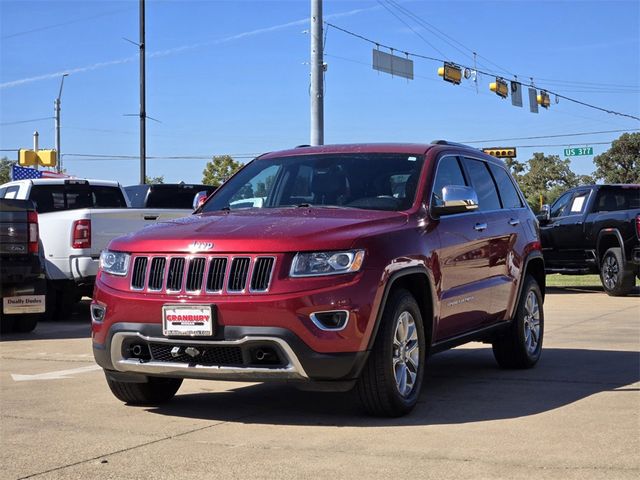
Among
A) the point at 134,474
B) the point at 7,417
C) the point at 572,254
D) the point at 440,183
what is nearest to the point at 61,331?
the point at 7,417

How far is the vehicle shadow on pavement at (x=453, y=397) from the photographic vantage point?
19.6 ft

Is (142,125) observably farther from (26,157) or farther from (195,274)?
(195,274)

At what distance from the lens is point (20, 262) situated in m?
10.7

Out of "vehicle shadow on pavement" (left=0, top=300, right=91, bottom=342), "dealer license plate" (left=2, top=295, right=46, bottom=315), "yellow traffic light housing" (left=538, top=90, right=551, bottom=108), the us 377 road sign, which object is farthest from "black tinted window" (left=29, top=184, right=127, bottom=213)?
the us 377 road sign

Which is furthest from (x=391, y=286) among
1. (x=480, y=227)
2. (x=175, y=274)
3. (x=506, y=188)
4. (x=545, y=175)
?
(x=545, y=175)

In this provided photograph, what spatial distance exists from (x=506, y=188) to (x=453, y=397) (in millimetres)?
2526

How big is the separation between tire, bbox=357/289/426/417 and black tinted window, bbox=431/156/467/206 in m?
0.99

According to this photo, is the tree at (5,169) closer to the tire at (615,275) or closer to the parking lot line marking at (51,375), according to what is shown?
the tire at (615,275)

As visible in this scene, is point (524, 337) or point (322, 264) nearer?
point (322, 264)

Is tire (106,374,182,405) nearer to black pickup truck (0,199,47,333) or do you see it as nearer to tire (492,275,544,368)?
tire (492,275,544,368)

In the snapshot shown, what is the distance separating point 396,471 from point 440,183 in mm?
2837

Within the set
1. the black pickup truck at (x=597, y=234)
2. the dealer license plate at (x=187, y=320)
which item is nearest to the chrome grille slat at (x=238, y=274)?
the dealer license plate at (x=187, y=320)

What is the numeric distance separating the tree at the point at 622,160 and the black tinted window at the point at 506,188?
63263 mm

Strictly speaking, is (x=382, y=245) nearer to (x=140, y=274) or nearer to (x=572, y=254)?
(x=140, y=274)
